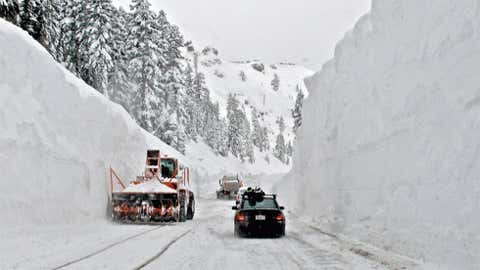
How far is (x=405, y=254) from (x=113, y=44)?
1651 inches

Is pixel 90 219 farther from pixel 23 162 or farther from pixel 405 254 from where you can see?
pixel 405 254

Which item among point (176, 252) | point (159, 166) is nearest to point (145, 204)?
point (159, 166)

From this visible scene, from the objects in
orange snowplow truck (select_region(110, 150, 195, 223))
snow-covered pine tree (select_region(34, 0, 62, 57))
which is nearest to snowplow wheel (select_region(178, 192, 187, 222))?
orange snowplow truck (select_region(110, 150, 195, 223))

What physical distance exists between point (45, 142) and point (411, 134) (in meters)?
12.0

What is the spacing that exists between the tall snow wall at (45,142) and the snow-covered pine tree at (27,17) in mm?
15610

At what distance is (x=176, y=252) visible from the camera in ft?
38.2

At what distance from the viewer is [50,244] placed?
12531 millimetres

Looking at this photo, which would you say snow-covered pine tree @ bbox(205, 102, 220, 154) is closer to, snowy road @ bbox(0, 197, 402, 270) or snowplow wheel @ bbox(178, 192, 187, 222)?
snowplow wheel @ bbox(178, 192, 187, 222)

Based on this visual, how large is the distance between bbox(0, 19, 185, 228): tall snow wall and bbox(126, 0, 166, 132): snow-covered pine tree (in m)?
26.8

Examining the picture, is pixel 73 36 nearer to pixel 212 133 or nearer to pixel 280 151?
pixel 212 133

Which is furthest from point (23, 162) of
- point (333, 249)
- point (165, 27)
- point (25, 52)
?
point (165, 27)

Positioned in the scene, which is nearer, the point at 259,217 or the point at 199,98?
the point at 259,217

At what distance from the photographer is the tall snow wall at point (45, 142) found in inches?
574

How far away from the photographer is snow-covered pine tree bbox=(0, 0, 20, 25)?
3082cm
